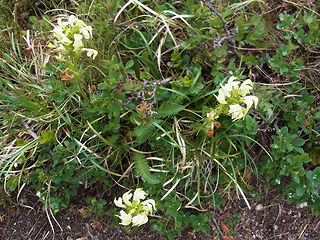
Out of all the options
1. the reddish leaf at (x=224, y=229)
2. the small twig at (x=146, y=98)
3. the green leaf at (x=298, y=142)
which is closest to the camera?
Result: the small twig at (x=146, y=98)

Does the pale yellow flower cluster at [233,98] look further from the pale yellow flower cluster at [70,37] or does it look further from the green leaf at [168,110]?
the pale yellow flower cluster at [70,37]

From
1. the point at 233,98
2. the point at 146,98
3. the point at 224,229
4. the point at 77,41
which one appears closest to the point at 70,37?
the point at 77,41

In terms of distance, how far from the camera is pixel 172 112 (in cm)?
160

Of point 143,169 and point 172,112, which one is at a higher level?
point 172,112

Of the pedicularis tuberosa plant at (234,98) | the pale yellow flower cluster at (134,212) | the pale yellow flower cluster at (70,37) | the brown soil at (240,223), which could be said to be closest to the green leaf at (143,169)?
the pale yellow flower cluster at (134,212)

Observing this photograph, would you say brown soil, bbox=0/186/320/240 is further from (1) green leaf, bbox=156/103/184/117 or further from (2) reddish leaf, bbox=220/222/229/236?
(1) green leaf, bbox=156/103/184/117

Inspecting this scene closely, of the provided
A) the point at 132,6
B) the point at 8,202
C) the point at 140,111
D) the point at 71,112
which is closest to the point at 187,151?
the point at 140,111

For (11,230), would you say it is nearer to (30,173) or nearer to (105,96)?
(30,173)

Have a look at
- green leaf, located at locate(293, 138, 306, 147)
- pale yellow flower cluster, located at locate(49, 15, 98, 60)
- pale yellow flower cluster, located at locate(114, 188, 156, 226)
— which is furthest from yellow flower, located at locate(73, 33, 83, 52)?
green leaf, located at locate(293, 138, 306, 147)

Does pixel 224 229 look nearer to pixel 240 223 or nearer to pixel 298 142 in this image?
pixel 240 223

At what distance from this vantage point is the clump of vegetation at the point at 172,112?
66.6 inches

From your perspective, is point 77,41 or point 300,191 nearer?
point 77,41

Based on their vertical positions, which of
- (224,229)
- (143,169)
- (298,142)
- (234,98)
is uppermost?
(234,98)

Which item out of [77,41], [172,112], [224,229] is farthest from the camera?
[224,229]
